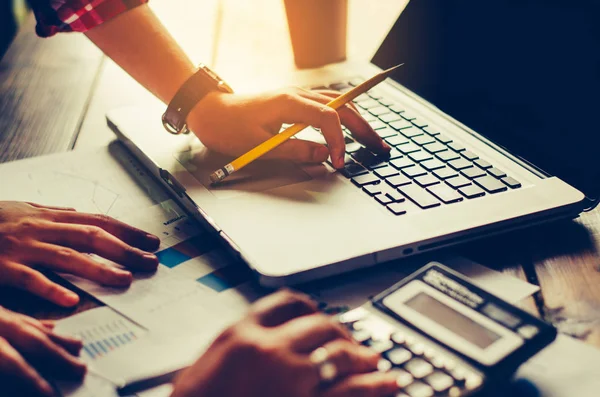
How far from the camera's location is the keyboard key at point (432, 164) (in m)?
0.70

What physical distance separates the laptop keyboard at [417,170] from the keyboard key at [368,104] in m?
0.04

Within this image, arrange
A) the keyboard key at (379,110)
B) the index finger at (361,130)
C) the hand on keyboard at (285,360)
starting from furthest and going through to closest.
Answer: the keyboard key at (379,110)
the index finger at (361,130)
the hand on keyboard at (285,360)

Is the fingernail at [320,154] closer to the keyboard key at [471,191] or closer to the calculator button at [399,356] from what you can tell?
the keyboard key at [471,191]

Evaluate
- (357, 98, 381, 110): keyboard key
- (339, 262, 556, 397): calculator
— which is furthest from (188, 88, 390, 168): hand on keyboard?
(339, 262, 556, 397): calculator

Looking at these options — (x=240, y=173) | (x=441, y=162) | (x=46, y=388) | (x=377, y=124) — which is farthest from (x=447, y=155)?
(x=46, y=388)

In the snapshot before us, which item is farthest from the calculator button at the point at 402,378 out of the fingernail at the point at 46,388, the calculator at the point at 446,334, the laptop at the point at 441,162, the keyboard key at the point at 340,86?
the keyboard key at the point at 340,86

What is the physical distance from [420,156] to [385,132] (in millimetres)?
78

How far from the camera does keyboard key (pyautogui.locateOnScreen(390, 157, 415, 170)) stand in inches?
28.0

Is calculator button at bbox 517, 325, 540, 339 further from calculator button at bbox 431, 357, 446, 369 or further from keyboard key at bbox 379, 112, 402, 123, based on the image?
keyboard key at bbox 379, 112, 402, 123

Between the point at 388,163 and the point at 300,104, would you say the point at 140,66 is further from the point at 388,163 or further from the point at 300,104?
the point at 388,163

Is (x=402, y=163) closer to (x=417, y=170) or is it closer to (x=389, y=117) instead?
(x=417, y=170)

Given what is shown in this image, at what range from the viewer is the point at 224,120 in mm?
747

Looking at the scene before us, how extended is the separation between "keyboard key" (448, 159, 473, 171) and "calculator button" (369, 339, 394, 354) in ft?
0.97

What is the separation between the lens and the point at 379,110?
0.85m
